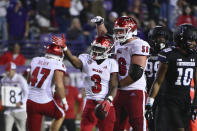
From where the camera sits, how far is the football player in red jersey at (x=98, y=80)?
785 centimetres

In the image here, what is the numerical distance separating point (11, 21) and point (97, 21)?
708cm

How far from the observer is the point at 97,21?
8.96 meters

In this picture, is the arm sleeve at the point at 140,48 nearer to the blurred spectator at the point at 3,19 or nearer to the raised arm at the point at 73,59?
the raised arm at the point at 73,59

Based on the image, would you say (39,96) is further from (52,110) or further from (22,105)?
(22,105)

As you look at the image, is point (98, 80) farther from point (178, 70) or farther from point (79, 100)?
point (79, 100)

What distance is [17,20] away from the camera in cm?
1564

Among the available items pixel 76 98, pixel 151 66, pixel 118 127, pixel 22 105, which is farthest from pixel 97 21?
pixel 76 98

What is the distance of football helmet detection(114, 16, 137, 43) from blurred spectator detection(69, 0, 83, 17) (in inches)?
350

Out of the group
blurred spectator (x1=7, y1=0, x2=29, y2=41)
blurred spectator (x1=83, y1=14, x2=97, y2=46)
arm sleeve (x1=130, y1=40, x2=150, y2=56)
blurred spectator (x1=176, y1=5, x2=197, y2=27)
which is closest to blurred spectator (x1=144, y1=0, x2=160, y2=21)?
blurred spectator (x1=176, y1=5, x2=197, y2=27)

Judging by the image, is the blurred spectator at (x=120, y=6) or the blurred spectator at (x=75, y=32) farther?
the blurred spectator at (x=120, y=6)

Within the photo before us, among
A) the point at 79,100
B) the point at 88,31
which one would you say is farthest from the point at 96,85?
the point at 88,31

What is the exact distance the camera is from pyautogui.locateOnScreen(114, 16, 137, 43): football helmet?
8156 mm

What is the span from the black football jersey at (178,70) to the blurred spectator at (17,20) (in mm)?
8352

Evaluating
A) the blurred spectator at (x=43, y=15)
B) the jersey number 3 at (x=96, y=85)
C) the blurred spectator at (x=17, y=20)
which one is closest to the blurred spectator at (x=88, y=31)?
the blurred spectator at (x=43, y=15)
